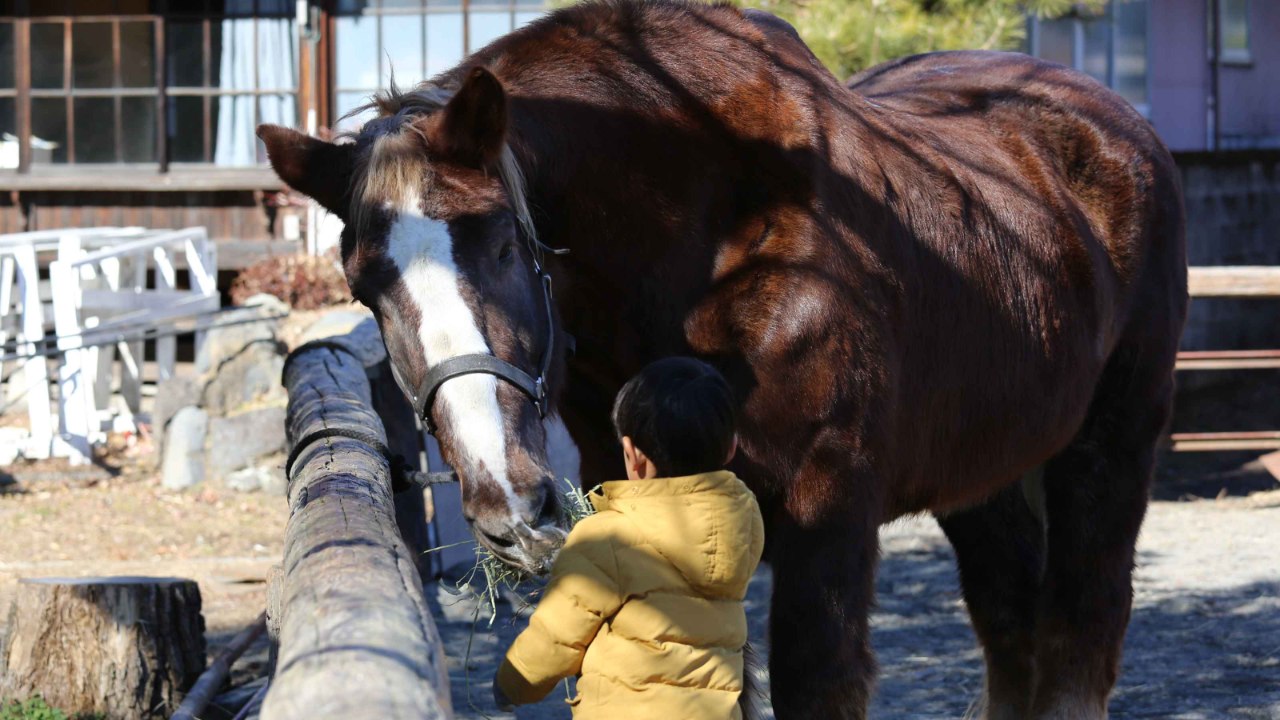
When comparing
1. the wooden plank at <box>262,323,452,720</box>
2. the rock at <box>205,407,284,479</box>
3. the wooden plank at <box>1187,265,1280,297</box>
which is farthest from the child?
the wooden plank at <box>1187,265,1280,297</box>

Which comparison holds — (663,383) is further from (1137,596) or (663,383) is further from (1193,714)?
(1137,596)

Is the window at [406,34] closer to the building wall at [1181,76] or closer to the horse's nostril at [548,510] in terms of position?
the building wall at [1181,76]

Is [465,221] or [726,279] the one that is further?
[726,279]

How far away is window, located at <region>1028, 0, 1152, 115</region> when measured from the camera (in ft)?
44.4

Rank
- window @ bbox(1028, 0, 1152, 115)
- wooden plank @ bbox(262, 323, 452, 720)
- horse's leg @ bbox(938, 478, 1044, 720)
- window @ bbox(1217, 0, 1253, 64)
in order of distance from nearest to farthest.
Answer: wooden plank @ bbox(262, 323, 452, 720) < horse's leg @ bbox(938, 478, 1044, 720) < window @ bbox(1028, 0, 1152, 115) < window @ bbox(1217, 0, 1253, 64)

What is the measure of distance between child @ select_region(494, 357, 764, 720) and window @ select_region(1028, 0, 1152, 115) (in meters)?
12.1

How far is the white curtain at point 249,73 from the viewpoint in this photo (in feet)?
42.2

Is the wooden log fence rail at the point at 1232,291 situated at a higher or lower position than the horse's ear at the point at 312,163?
lower

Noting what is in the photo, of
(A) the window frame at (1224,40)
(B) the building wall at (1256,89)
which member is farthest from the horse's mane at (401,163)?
(B) the building wall at (1256,89)

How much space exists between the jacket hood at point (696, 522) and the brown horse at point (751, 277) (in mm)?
159

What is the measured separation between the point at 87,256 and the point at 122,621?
18.4ft

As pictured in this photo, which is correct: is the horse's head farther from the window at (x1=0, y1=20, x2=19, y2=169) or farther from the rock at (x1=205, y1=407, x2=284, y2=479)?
the window at (x1=0, y1=20, x2=19, y2=169)

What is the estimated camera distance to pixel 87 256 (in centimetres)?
926

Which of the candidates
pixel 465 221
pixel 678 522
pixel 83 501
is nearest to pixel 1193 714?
pixel 678 522
